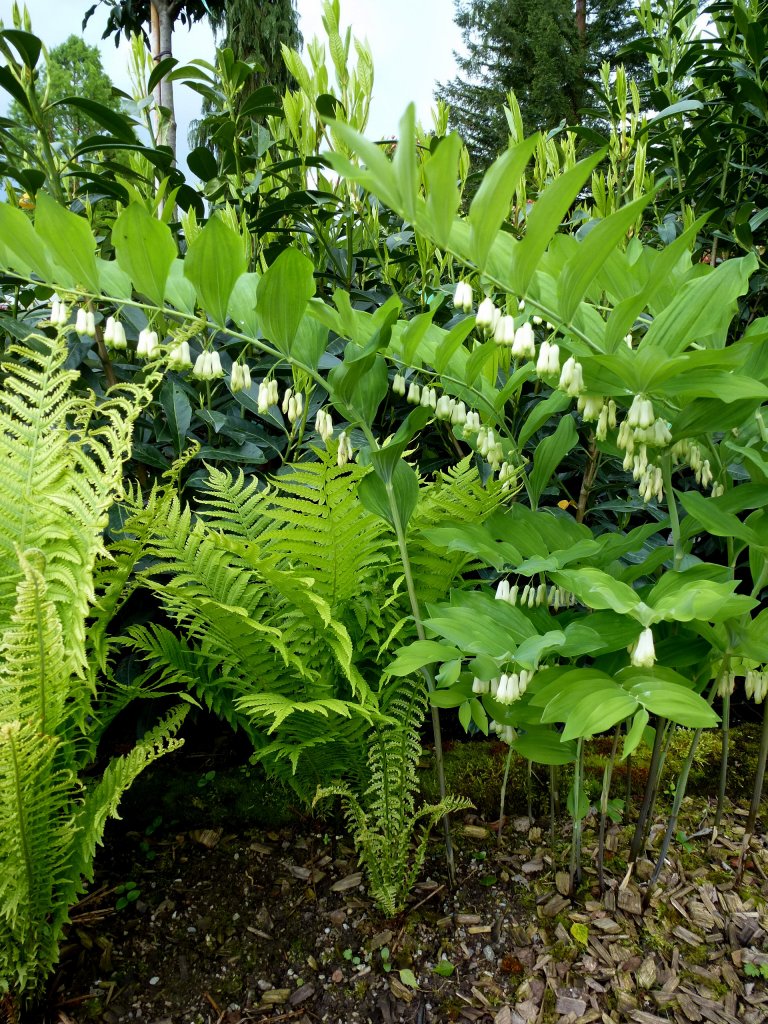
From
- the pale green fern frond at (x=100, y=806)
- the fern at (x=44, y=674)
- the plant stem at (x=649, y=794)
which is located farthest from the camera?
the plant stem at (x=649, y=794)

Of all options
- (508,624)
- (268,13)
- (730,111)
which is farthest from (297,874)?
(268,13)

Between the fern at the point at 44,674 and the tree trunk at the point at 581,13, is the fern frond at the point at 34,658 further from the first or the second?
the tree trunk at the point at 581,13

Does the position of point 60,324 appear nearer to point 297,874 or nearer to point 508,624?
point 508,624

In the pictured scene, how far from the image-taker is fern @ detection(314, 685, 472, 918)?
1383 millimetres

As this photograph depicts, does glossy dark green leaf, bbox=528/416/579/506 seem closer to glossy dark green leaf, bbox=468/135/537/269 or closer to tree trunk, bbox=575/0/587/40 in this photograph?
glossy dark green leaf, bbox=468/135/537/269

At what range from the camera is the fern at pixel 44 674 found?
1.02 metres

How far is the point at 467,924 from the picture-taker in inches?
55.5

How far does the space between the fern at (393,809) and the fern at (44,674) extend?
447 millimetres

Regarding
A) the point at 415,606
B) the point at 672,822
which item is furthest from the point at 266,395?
the point at 672,822

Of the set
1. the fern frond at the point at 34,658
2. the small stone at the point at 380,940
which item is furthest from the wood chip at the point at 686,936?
the fern frond at the point at 34,658

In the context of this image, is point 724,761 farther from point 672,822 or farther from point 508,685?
point 508,685

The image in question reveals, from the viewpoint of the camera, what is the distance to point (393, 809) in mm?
1428

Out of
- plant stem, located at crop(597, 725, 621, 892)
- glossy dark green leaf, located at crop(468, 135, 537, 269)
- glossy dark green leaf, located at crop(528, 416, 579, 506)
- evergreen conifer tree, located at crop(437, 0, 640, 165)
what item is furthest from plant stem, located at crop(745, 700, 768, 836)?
evergreen conifer tree, located at crop(437, 0, 640, 165)

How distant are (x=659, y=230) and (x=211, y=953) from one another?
8.44 ft
